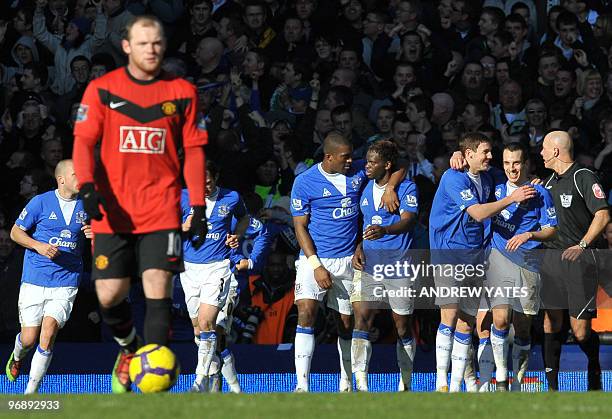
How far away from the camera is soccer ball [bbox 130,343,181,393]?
7.36 m

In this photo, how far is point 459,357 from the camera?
1122 cm

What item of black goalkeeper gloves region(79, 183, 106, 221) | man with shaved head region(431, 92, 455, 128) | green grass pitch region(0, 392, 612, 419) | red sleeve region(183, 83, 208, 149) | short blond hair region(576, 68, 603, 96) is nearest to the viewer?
green grass pitch region(0, 392, 612, 419)

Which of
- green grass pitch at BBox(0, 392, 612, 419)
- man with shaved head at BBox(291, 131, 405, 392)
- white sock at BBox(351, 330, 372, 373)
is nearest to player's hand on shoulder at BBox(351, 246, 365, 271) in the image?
man with shaved head at BBox(291, 131, 405, 392)

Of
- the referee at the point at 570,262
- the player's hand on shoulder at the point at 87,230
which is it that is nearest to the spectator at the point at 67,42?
the player's hand on shoulder at the point at 87,230

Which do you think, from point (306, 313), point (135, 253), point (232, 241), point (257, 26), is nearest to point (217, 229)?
point (232, 241)

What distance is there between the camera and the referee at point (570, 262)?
1171 centimetres

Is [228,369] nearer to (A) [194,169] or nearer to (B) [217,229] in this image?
(B) [217,229]

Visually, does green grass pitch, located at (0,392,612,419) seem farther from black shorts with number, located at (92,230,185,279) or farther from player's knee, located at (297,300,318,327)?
player's knee, located at (297,300,318,327)

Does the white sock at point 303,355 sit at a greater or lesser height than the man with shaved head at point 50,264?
lesser

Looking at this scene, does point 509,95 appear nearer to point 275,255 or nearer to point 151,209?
point 275,255

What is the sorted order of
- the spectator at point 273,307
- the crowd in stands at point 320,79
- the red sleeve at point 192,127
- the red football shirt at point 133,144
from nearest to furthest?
1. the red football shirt at point 133,144
2. the red sleeve at point 192,127
3. the spectator at point 273,307
4. the crowd in stands at point 320,79

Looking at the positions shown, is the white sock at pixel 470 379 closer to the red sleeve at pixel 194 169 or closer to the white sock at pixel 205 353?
the white sock at pixel 205 353

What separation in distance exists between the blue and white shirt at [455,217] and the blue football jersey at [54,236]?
3.21m

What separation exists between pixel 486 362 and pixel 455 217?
146 cm
